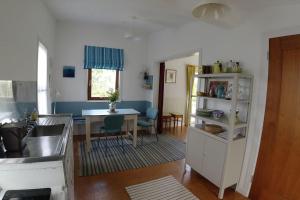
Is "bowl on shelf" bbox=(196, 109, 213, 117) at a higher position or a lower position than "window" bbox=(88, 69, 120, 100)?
lower

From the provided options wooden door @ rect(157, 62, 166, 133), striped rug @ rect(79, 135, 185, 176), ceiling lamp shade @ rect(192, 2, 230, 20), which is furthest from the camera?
wooden door @ rect(157, 62, 166, 133)

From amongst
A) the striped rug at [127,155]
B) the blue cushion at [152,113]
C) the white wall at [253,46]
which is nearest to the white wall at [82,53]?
the blue cushion at [152,113]

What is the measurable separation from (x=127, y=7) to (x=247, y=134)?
273 cm

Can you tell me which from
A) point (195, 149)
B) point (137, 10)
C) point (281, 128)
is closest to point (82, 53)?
point (137, 10)

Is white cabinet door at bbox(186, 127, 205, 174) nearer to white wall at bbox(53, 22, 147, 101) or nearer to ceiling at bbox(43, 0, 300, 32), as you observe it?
ceiling at bbox(43, 0, 300, 32)

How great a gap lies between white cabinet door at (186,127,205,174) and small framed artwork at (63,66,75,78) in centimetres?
319

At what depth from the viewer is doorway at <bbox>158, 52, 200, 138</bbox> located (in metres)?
5.62

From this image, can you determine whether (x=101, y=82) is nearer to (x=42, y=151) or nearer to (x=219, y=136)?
(x=219, y=136)

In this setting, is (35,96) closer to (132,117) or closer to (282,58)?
(132,117)

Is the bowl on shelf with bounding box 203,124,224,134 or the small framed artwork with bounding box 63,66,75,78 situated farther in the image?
the small framed artwork with bounding box 63,66,75,78

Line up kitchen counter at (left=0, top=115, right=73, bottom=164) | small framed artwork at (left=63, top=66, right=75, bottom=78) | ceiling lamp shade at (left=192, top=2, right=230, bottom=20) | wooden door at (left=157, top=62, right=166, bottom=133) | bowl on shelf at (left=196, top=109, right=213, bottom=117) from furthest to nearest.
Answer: wooden door at (left=157, top=62, right=166, bottom=133) < small framed artwork at (left=63, top=66, right=75, bottom=78) < bowl on shelf at (left=196, top=109, right=213, bottom=117) < ceiling lamp shade at (left=192, top=2, right=230, bottom=20) < kitchen counter at (left=0, top=115, right=73, bottom=164)

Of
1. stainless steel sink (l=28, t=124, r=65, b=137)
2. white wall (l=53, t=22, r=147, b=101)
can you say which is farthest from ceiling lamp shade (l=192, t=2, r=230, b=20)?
white wall (l=53, t=22, r=147, b=101)

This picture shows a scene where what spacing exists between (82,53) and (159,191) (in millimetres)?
3645

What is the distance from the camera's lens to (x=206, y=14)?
152cm
